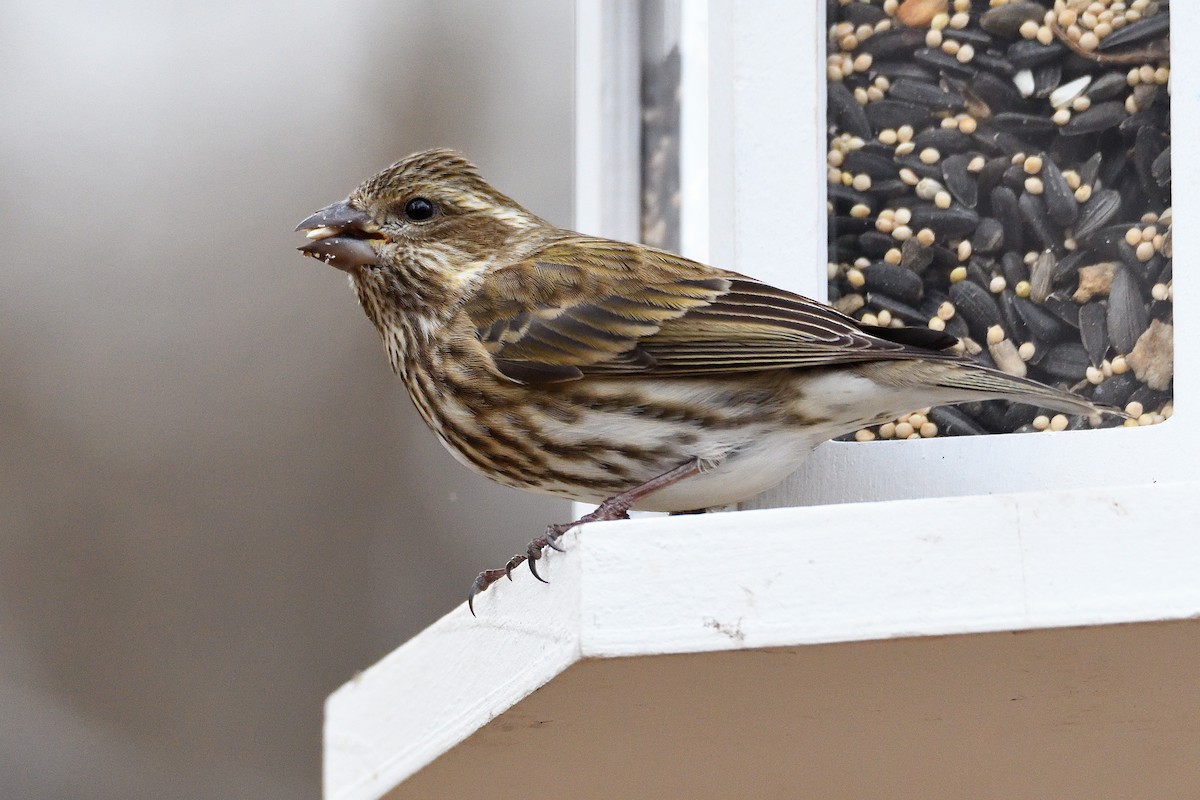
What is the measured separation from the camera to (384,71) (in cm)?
952

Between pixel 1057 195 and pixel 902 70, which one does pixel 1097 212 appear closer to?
pixel 1057 195

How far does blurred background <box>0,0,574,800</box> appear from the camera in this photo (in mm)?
9344

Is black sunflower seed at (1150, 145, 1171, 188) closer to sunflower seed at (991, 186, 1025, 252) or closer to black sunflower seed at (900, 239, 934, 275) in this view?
sunflower seed at (991, 186, 1025, 252)

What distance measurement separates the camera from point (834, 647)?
222 centimetres

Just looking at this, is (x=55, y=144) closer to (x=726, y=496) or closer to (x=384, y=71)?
(x=384, y=71)

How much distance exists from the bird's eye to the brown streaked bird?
39cm

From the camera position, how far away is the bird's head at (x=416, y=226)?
3.83 metres

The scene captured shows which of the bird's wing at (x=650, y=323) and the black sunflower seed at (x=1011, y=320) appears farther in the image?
the black sunflower seed at (x=1011, y=320)

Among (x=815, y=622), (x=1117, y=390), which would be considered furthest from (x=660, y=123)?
(x=815, y=622)

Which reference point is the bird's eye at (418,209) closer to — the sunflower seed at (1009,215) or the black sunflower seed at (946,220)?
the black sunflower seed at (946,220)

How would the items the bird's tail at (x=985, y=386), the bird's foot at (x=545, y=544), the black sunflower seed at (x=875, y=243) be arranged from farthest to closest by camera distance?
the black sunflower seed at (x=875, y=243), the bird's tail at (x=985, y=386), the bird's foot at (x=545, y=544)

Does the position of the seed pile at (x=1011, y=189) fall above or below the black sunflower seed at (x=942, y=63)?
below

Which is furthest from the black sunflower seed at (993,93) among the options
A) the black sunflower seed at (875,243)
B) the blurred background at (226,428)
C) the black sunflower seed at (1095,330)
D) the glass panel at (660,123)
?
the blurred background at (226,428)

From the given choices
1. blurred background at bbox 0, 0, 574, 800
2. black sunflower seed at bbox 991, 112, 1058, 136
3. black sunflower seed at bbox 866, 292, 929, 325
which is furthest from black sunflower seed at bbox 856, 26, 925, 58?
blurred background at bbox 0, 0, 574, 800
